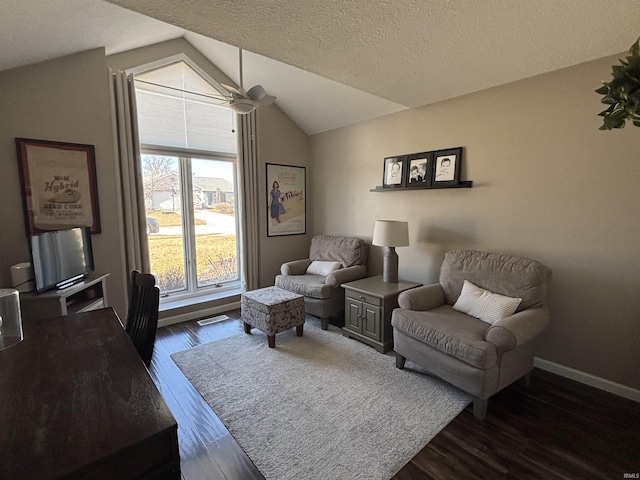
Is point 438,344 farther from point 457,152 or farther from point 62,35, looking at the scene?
point 62,35

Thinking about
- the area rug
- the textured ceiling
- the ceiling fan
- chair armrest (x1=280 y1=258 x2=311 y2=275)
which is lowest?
the area rug

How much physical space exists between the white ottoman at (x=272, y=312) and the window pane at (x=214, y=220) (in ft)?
4.05

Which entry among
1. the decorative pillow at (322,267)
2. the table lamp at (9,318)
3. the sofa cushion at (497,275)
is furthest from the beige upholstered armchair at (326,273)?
the table lamp at (9,318)

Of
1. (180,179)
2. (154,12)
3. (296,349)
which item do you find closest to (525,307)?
(296,349)

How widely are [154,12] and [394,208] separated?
3.00m

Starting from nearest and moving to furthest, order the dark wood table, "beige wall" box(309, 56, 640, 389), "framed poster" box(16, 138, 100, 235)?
the dark wood table < "beige wall" box(309, 56, 640, 389) < "framed poster" box(16, 138, 100, 235)

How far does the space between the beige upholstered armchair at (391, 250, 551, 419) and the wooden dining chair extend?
1.91 meters

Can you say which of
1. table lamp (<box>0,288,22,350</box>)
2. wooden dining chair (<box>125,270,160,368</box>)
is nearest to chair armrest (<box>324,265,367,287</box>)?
wooden dining chair (<box>125,270,160,368</box>)

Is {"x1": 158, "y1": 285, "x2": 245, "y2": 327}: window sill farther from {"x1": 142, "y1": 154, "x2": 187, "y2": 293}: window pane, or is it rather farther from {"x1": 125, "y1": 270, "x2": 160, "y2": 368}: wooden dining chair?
{"x1": 125, "y1": 270, "x2": 160, "y2": 368}: wooden dining chair

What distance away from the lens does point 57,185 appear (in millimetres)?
2875

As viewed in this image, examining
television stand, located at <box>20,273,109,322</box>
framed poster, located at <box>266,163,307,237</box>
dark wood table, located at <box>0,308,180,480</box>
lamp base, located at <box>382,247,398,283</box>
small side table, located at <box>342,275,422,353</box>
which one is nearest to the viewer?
dark wood table, located at <box>0,308,180,480</box>

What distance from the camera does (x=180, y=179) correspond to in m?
4.01

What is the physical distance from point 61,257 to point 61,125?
1277 millimetres

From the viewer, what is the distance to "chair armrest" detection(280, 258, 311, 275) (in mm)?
4234
